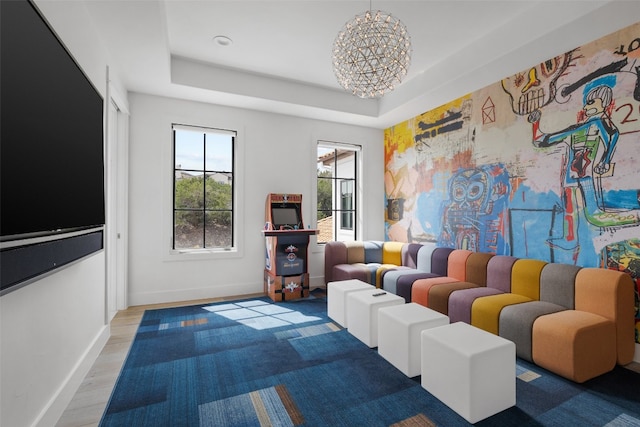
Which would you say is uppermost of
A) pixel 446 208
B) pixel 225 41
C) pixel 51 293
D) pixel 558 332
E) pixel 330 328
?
pixel 225 41

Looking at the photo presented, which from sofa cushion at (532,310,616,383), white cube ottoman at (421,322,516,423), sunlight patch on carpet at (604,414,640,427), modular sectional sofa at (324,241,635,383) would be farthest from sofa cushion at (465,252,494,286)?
sunlight patch on carpet at (604,414,640,427)

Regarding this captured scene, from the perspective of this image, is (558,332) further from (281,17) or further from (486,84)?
(281,17)

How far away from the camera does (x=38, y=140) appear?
1.56 m

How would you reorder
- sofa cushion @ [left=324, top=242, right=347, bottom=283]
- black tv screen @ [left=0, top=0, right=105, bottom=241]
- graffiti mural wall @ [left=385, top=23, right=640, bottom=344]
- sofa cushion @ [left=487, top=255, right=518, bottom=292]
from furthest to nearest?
sofa cushion @ [left=324, top=242, right=347, bottom=283] → sofa cushion @ [left=487, top=255, right=518, bottom=292] → graffiti mural wall @ [left=385, top=23, right=640, bottom=344] → black tv screen @ [left=0, top=0, right=105, bottom=241]

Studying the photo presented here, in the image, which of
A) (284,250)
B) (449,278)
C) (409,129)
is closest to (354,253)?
(284,250)

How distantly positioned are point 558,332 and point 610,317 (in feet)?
1.98

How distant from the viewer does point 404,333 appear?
Answer: 101 inches

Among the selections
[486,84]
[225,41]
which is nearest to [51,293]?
[225,41]

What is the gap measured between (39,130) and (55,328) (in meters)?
1.36

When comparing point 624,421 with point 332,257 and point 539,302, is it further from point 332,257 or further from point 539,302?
point 332,257

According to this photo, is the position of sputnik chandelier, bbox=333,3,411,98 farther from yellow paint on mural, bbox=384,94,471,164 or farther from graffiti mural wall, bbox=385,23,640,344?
yellow paint on mural, bbox=384,94,471,164

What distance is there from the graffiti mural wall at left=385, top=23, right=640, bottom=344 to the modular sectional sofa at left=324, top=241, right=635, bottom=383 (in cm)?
34

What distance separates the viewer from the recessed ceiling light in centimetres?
373

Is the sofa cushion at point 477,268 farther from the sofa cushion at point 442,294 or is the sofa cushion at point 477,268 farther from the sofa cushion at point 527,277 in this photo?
the sofa cushion at point 527,277
